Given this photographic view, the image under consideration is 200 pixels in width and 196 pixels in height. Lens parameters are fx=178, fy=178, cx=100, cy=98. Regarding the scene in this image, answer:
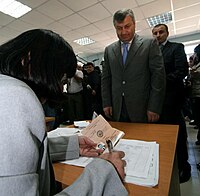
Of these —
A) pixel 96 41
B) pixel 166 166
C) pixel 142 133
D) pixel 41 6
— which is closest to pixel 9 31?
pixel 41 6

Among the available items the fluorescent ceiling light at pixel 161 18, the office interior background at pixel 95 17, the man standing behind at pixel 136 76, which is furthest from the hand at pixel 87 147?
the fluorescent ceiling light at pixel 161 18

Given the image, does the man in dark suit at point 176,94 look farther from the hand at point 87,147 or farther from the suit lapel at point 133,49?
the hand at point 87,147

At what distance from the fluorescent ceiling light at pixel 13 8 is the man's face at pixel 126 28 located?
2694 mm

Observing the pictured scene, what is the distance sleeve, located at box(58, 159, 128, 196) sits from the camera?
38 centimetres

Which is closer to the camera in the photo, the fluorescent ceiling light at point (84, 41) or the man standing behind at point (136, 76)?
the man standing behind at point (136, 76)

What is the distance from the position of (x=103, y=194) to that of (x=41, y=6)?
374 centimetres

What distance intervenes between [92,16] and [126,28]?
300 centimetres

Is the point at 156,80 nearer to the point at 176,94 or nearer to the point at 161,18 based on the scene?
the point at 176,94

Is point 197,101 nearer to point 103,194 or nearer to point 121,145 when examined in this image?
point 121,145

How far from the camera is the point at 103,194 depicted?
40 centimetres

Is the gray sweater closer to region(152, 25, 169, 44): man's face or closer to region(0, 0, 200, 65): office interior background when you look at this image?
region(152, 25, 169, 44): man's face

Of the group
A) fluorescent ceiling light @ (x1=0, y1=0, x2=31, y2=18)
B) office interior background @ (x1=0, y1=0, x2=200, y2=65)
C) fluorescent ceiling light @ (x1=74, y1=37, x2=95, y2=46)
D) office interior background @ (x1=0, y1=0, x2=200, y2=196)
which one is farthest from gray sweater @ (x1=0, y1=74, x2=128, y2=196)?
fluorescent ceiling light @ (x1=74, y1=37, x2=95, y2=46)

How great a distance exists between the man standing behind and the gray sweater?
104 cm

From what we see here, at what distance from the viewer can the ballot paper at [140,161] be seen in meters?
0.53
